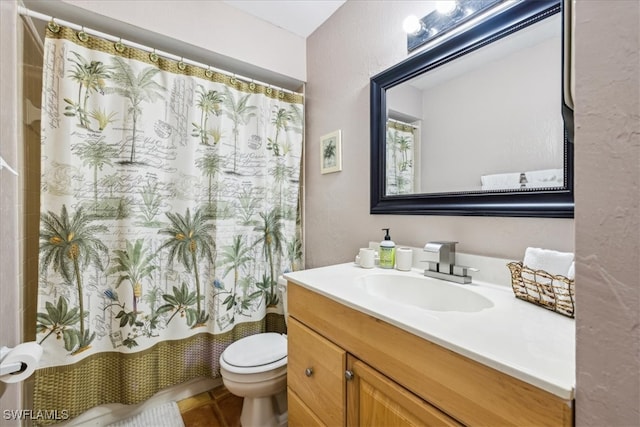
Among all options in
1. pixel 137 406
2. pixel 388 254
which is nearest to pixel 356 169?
pixel 388 254

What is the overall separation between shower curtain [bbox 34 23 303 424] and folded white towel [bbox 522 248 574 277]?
4.48ft

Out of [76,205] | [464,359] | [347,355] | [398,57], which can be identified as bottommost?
[347,355]

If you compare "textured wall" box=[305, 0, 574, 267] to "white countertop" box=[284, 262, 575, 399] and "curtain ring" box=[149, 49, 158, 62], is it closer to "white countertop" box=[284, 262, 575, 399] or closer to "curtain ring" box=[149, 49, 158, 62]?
"white countertop" box=[284, 262, 575, 399]

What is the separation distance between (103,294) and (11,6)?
125cm

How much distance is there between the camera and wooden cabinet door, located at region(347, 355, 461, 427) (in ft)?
1.96

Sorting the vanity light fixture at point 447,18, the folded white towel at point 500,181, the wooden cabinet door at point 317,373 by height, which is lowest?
the wooden cabinet door at point 317,373

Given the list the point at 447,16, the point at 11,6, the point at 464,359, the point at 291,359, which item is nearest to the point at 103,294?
the point at 291,359

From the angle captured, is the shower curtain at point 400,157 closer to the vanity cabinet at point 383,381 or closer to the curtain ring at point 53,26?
the vanity cabinet at point 383,381

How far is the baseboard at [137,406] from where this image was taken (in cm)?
133

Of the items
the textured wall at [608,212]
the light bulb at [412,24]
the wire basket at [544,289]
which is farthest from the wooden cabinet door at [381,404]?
the light bulb at [412,24]

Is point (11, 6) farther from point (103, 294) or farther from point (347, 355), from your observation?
point (347, 355)

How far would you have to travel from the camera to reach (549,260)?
772 mm

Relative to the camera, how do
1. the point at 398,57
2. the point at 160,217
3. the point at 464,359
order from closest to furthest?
the point at 464,359, the point at 398,57, the point at 160,217

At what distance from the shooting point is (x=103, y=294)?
4.26ft
